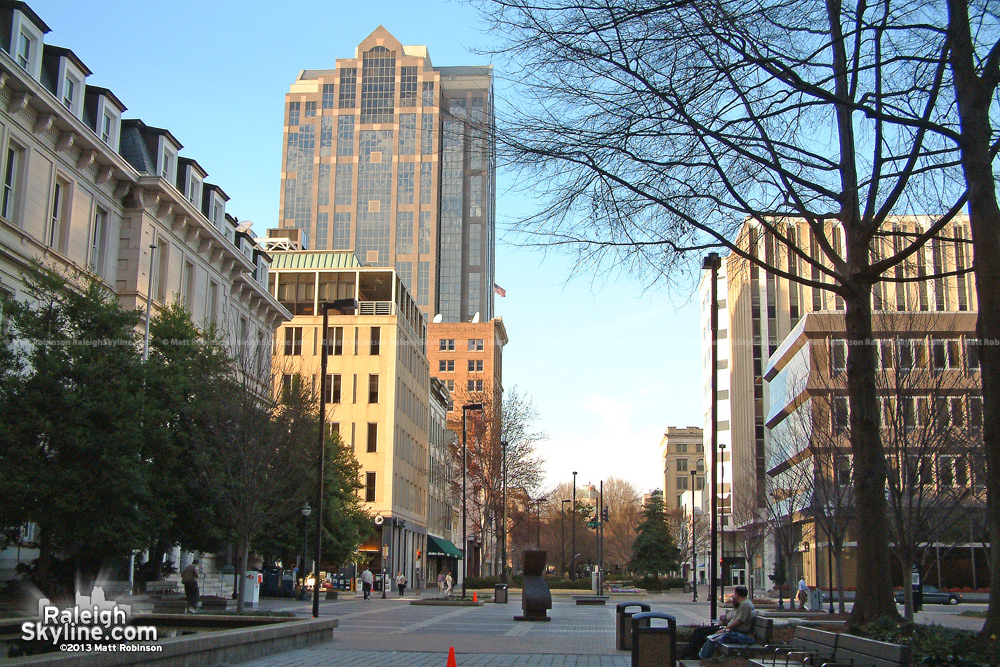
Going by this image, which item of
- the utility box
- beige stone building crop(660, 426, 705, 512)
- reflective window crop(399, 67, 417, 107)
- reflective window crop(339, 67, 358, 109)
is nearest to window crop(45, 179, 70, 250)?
the utility box

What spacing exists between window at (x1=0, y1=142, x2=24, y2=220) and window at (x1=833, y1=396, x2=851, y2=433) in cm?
2420

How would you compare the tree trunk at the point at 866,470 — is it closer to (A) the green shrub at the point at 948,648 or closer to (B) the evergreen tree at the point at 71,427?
(A) the green shrub at the point at 948,648

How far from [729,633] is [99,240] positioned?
2627 cm

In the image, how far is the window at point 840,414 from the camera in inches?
1115

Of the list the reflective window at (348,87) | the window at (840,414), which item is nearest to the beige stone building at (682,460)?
the reflective window at (348,87)

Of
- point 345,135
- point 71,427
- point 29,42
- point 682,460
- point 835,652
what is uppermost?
point 345,135

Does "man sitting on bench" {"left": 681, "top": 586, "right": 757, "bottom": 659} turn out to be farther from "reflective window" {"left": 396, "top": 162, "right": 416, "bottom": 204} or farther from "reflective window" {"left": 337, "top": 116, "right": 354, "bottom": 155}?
"reflective window" {"left": 337, "top": 116, "right": 354, "bottom": 155}

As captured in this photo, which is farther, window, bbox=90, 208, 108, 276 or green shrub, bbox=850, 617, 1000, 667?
window, bbox=90, 208, 108, 276

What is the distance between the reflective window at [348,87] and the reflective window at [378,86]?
1.27m

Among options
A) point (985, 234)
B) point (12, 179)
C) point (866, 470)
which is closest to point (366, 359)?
point (12, 179)

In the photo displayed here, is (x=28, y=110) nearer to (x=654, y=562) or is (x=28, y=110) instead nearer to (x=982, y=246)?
(x=982, y=246)

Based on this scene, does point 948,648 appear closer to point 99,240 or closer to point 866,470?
point 866,470

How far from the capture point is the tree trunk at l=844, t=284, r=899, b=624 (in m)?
12.8

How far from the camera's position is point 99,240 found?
32.6 meters
